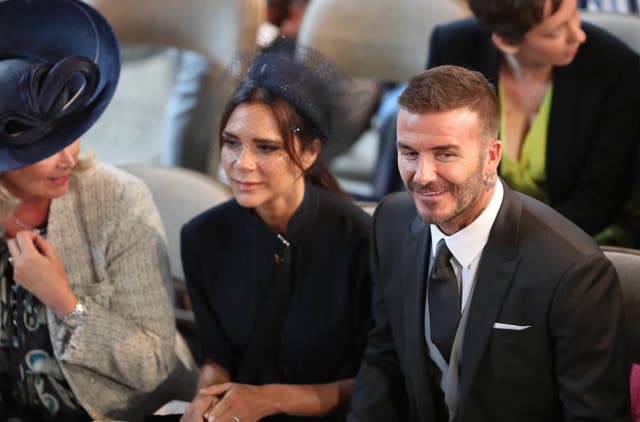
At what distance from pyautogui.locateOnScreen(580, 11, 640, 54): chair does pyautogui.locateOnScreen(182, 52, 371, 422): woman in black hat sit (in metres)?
0.87

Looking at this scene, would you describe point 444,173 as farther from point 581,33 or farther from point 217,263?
point 581,33

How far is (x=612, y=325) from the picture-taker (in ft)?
4.27

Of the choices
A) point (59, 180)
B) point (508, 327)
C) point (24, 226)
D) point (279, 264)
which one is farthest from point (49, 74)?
point (508, 327)

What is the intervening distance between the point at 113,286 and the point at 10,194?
26 cm

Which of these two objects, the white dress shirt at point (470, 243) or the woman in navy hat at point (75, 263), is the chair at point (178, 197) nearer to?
the woman in navy hat at point (75, 263)

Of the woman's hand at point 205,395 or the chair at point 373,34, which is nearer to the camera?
the woman's hand at point 205,395

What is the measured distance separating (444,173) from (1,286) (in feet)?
3.06

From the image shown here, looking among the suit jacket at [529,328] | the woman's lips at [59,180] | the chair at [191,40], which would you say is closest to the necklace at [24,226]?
the woman's lips at [59,180]

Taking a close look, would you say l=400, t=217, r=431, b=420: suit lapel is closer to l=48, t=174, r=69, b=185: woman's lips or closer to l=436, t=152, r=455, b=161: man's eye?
l=436, t=152, r=455, b=161: man's eye

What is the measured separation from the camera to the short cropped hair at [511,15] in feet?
6.38

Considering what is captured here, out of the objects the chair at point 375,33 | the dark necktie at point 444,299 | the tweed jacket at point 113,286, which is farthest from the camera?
the chair at point 375,33

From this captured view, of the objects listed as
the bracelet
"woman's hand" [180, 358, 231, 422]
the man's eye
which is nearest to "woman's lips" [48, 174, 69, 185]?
the bracelet

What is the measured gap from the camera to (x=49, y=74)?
162 centimetres

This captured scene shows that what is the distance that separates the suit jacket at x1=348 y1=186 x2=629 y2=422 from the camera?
4.27ft
